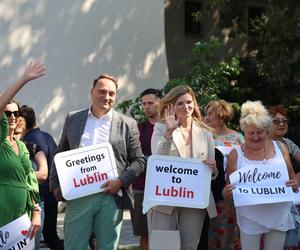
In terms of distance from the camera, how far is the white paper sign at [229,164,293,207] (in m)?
5.83

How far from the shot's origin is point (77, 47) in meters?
14.0

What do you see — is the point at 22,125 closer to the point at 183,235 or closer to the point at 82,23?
the point at 183,235

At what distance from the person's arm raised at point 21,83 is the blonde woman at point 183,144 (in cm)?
141

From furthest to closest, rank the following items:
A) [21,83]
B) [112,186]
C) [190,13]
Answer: [190,13] → [112,186] → [21,83]

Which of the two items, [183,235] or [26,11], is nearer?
[183,235]

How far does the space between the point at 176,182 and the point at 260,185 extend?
28.4 inches

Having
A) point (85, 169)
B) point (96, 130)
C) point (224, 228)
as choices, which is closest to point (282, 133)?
point (224, 228)

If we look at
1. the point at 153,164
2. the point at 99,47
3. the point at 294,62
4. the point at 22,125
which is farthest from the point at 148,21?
the point at 153,164

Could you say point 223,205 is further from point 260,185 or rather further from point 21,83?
point 21,83

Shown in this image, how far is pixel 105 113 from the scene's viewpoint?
6.04 metres

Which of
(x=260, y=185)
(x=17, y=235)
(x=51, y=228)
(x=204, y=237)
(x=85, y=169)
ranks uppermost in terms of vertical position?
(x=85, y=169)

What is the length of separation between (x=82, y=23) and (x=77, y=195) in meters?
8.64

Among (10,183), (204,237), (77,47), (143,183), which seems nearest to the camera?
(10,183)

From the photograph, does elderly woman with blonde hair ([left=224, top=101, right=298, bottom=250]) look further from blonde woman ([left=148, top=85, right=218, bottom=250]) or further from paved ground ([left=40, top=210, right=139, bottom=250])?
paved ground ([left=40, top=210, right=139, bottom=250])
